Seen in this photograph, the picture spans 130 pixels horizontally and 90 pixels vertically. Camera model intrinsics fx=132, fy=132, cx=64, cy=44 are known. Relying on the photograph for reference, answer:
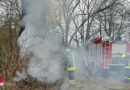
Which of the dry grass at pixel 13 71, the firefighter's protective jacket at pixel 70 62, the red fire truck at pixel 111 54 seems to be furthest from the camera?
the red fire truck at pixel 111 54

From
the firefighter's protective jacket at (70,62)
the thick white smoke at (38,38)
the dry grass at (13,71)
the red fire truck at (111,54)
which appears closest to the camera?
the dry grass at (13,71)

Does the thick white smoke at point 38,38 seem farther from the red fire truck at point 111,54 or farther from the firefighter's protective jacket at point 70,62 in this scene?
the red fire truck at point 111,54

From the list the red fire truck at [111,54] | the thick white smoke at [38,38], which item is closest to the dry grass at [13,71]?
the thick white smoke at [38,38]

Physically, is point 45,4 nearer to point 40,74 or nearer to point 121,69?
point 40,74

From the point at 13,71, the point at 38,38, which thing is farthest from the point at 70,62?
the point at 13,71

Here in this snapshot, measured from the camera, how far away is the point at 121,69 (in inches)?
249

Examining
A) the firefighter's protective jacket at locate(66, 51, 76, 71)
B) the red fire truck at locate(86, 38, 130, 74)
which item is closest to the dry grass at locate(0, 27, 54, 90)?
the firefighter's protective jacket at locate(66, 51, 76, 71)

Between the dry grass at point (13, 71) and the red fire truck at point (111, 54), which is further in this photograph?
the red fire truck at point (111, 54)

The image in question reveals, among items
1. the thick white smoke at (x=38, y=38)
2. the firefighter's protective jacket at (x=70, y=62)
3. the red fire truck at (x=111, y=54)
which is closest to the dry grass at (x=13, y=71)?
the thick white smoke at (x=38, y=38)

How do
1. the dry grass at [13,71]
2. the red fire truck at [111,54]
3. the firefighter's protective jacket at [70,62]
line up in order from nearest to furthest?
the dry grass at [13,71], the firefighter's protective jacket at [70,62], the red fire truck at [111,54]

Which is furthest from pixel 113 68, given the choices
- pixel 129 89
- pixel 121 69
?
pixel 129 89

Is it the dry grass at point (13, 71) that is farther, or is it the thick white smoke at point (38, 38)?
the thick white smoke at point (38, 38)

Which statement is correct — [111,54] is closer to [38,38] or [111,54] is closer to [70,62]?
[70,62]

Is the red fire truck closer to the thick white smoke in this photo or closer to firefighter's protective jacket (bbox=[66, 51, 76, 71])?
firefighter's protective jacket (bbox=[66, 51, 76, 71])
